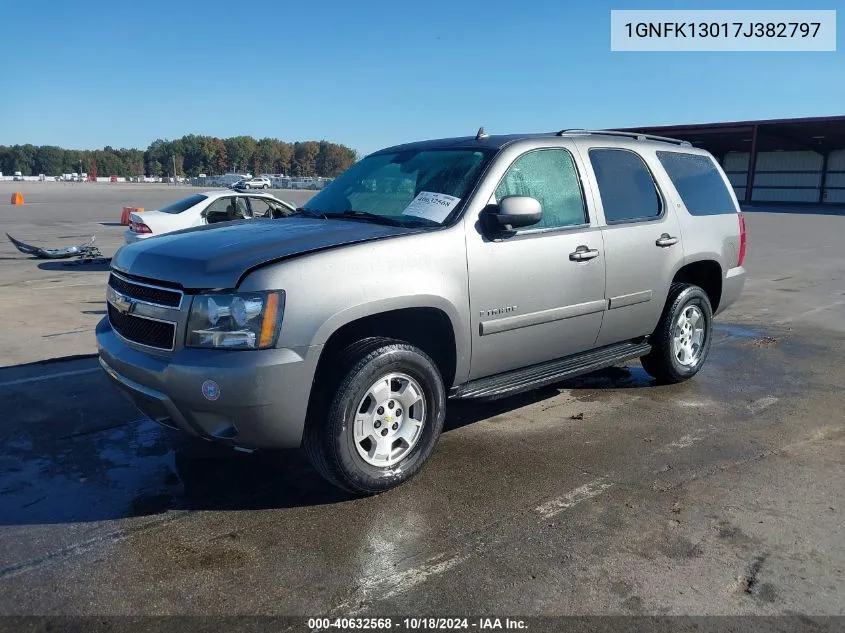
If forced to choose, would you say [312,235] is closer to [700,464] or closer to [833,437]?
[700,464]

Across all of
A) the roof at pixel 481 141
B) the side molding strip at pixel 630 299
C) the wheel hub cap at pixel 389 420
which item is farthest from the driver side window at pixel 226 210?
the wheel hub cap at pixel 389 420

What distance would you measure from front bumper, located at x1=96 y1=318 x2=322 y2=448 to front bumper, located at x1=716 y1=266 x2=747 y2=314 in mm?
4231

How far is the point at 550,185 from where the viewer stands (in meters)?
4.82

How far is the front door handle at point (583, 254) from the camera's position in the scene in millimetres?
4711

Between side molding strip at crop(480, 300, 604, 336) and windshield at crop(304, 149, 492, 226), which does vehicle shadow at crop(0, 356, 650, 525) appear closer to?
side molding strip at crop(480, 300, 604, 336)

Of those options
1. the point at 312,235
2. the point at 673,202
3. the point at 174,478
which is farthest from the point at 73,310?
the point at 673,202

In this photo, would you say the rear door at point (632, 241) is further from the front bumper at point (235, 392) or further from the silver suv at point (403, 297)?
the front bumper at point (235, 392)

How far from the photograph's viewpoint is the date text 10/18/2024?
2.76 m

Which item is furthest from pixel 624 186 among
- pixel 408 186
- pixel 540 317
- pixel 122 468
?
pixel 122 468

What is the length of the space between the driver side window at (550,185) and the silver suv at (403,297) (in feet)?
0.04

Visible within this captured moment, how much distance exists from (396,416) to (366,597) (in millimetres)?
1180

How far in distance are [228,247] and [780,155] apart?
54.2 meters

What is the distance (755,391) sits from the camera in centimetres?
597

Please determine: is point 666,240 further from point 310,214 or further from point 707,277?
point 310,214
